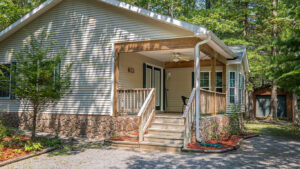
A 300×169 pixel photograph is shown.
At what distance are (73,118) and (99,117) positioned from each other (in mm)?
1146

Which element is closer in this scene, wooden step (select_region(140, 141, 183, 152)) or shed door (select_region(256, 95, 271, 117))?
wooden step (select_region(140, 141, 183, 152))

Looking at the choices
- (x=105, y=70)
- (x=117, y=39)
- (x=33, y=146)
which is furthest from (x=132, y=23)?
(x=33, y=146)

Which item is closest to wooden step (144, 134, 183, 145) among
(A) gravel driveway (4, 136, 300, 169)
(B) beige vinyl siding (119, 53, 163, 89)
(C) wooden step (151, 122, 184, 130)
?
(C) wooden step (151, 122, 184, 130)

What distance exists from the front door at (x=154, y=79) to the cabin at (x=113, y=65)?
0.10m

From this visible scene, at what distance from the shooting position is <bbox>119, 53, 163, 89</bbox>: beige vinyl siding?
10.0m

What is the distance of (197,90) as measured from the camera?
8523 millimetres

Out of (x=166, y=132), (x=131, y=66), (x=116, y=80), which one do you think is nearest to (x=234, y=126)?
(x=166, y=132)

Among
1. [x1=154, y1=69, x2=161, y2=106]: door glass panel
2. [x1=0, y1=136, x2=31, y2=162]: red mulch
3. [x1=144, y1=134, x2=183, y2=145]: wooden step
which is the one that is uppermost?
[x1=154, y1=69, x2=161, y2=106]: door glass panel

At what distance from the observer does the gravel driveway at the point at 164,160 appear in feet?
19.7

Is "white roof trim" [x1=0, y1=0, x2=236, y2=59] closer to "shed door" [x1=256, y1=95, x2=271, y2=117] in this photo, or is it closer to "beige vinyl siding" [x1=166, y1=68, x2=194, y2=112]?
"beige vinyl siding" [x1=166, y1=68, x2=194, y2=112]

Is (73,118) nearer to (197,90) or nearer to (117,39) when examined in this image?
(117,39)

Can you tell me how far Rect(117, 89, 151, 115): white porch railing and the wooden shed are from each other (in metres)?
16.3

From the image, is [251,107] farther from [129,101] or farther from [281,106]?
[129,101]

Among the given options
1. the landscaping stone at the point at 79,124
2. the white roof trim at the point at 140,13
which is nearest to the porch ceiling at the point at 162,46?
the white roof trim at the point at 140,13
